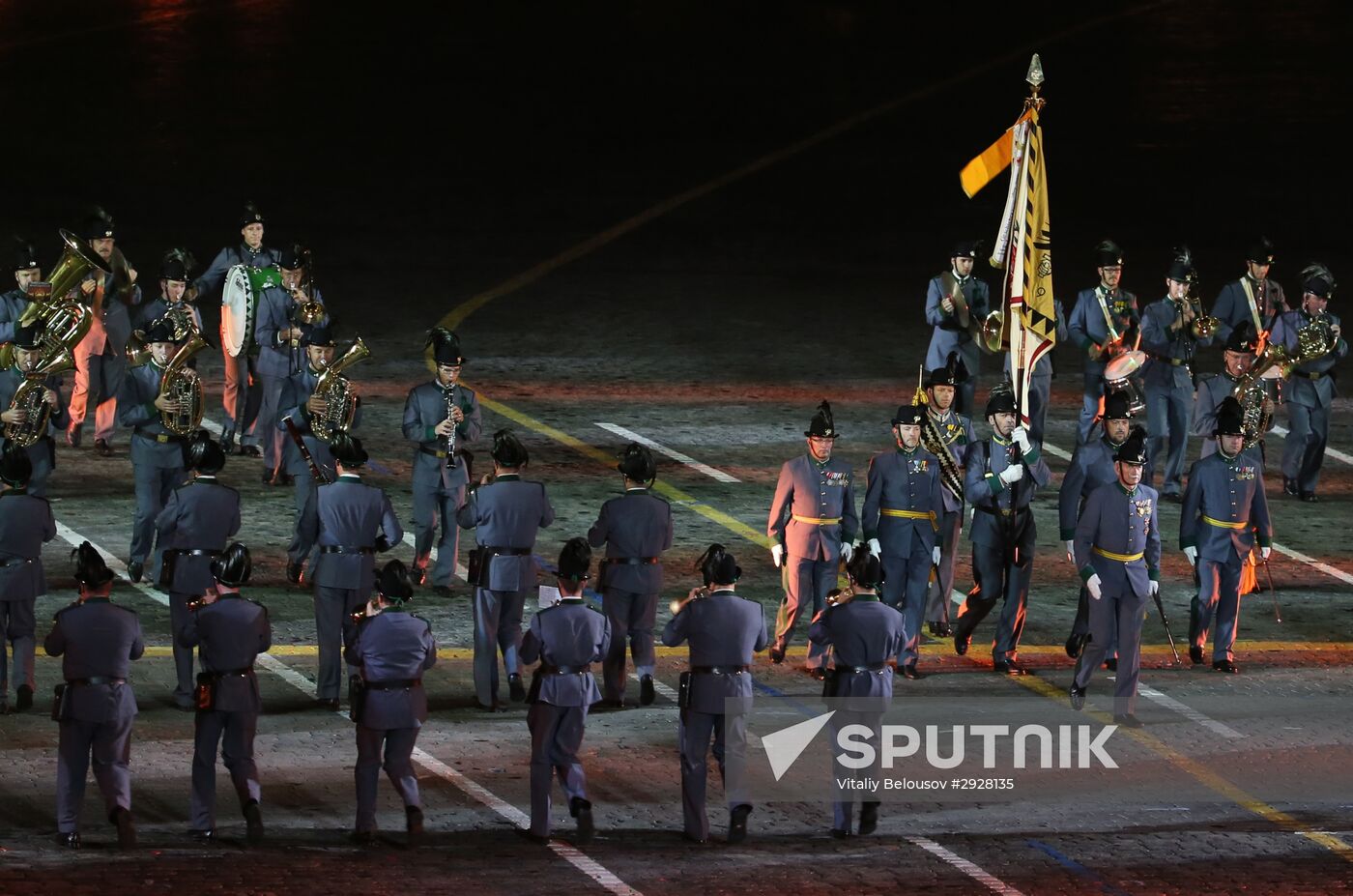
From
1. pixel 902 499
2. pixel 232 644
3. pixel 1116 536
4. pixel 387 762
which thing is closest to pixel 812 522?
pixel 902 499

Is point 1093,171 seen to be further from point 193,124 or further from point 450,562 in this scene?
point 450,562

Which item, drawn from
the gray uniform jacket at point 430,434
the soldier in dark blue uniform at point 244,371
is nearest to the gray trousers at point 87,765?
the gray uniform jacket at point 430,434

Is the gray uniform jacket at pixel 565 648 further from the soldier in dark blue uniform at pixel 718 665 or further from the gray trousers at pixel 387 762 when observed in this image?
the gray trousers at pixel 387 762

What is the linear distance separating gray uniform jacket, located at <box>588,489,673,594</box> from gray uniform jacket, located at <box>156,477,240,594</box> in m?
2.65

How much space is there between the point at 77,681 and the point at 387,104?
31.0 meters

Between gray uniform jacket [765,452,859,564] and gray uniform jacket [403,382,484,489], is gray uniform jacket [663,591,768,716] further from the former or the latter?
gray uniform jacket [403,382,484,489]

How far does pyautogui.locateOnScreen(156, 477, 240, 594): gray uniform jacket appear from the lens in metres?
18.1

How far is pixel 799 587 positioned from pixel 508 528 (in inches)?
99.0

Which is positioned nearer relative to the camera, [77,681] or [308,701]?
[77,681]

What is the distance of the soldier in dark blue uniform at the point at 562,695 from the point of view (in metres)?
15.3

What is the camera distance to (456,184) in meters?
39.9

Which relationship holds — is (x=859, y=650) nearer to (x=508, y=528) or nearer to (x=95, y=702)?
(x=508, y=528)

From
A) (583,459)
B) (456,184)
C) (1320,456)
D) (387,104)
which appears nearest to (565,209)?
(456,184)

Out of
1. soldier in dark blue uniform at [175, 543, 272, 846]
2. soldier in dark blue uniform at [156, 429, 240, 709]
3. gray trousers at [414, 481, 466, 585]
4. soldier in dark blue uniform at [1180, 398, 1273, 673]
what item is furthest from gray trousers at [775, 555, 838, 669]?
soldier in dark blue uniform at [175, 543, 272, 846]
